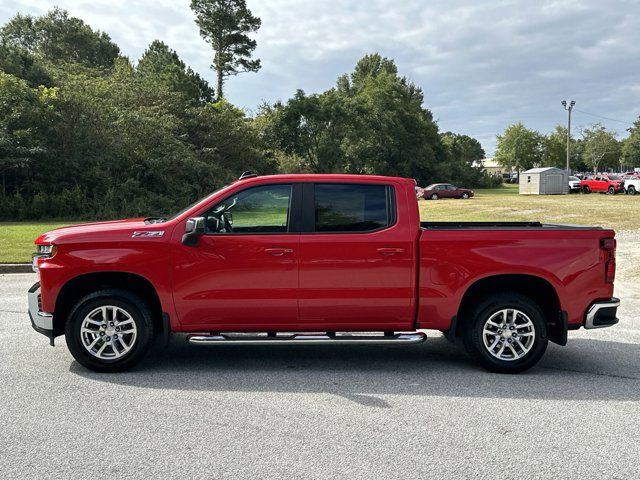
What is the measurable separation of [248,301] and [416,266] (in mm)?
Answer: 1591

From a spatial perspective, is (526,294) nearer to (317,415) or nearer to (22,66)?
(317,415)

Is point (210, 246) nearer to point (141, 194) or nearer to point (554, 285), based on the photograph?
point (554, 285)

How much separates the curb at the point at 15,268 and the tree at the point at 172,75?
92.5ft

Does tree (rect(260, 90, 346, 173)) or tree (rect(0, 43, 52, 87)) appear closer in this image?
tree (rect(0, 43, 52, 87))

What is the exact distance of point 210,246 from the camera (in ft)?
17.0

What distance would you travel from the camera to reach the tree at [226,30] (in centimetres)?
5466

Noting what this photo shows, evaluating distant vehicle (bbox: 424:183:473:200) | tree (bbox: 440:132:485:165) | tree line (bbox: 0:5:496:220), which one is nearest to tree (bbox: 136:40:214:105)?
tree line (bbox: 0:5:496:220)

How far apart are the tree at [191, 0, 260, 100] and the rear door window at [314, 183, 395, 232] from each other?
50914 mm

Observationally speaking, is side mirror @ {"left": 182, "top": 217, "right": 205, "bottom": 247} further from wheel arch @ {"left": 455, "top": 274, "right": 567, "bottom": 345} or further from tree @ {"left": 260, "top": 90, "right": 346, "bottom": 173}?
tree @ {"left": 260, "top": 90, "right": 346, "bottom": 173}

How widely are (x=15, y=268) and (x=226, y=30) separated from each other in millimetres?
48429

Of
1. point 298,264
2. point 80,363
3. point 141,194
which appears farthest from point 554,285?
point 141,194

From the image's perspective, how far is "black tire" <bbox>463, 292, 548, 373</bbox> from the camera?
5.30 meters

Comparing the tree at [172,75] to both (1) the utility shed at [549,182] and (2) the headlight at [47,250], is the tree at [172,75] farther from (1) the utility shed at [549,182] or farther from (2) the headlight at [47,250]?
(2) the headlight at [47,250]

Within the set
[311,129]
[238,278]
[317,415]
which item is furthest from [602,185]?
[317,415]
